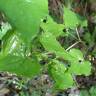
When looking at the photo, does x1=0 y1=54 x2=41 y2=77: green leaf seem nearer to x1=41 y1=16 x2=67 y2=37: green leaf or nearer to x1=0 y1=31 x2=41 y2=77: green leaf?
x1=0 y1=31 x2=41 y2=77: green leaf

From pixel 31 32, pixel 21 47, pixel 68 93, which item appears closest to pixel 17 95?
pixel 68 93

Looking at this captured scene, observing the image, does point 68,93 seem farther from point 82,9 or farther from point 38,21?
point 38,21

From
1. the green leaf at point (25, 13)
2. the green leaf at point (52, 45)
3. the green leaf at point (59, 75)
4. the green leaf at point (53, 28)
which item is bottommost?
the green leaf at point (59, 75)

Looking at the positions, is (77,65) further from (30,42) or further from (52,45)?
(30,42)

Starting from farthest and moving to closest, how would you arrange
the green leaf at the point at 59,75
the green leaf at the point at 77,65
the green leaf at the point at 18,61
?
the green leaf at the point at 77,65 → the green leaf at the point at 59,75 → the green leaf at the point at 18,61

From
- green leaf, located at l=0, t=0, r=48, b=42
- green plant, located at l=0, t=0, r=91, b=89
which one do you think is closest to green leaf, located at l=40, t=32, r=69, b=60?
green plant, located at l=0, t=0, r=91, b=89

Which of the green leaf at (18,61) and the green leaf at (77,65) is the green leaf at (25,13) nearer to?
the green leaf at (18,61)

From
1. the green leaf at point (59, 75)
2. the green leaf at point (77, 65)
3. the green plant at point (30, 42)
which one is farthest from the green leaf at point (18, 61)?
the green leaf at point (77, 65)
